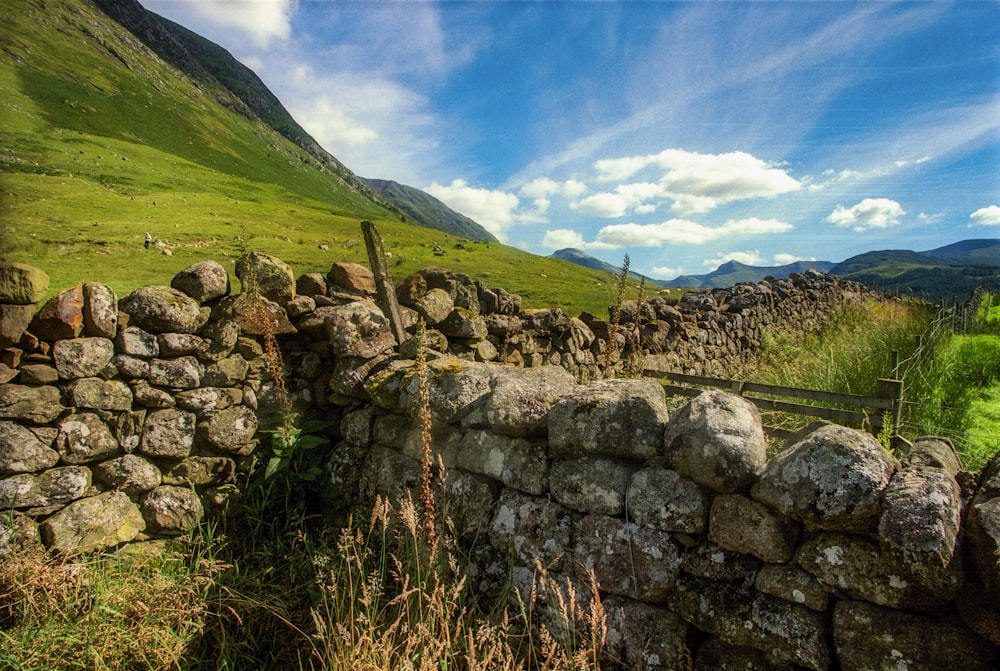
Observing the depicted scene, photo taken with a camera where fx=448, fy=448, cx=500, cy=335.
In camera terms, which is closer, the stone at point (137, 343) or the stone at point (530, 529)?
the stone at point (530, 529)

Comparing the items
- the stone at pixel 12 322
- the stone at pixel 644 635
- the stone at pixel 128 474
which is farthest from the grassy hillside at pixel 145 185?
the stone at pixel 644 635

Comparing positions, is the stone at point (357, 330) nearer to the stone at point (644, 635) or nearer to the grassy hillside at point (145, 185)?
the grassy hillside at point (145, 185)

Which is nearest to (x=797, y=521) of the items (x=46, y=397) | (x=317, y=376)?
(x=317, y=376)

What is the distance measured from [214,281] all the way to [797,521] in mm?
4927

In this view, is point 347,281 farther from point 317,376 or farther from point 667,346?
point 667,346

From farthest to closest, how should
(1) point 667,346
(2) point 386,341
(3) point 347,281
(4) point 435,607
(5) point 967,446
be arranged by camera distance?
1. (1) point 667,346
2. (3) point 347,281
3. (2) point 386,341
4. (5) point 967,446
5. (4) point 435,607

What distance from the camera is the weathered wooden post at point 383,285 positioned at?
4883 mm

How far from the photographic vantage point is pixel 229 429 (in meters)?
4.30

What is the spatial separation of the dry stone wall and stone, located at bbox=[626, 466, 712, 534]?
12mm

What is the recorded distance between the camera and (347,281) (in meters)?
5.27

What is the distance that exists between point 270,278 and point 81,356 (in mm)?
1587

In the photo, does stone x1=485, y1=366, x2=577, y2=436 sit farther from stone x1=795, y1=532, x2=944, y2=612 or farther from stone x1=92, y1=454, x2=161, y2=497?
stone x1=92, y1=454, x2=161, y2=497

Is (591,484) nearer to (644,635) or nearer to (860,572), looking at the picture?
(644,635)

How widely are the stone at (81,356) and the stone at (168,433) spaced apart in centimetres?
59
